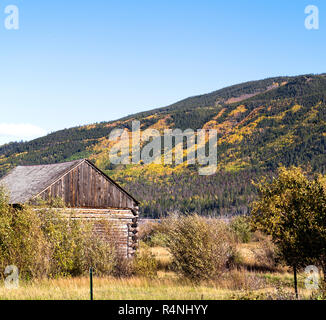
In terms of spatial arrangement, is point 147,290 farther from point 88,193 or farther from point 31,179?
point 31,179

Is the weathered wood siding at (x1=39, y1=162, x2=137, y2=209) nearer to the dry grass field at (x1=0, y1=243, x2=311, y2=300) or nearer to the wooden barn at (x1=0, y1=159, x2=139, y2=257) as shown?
the wooden barn at (x1=0, y1=159, x2=139, y2=257)

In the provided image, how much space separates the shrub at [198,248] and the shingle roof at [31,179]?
8.46 meters

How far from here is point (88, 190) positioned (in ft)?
87.2

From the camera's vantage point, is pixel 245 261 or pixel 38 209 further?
pixel 245 261

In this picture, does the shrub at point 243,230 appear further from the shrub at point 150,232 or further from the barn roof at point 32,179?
the barn roof at point 32,179

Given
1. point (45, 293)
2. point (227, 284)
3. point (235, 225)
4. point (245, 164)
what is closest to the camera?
point (45, 293)

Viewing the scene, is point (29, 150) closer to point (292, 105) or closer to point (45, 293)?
point (292, 105)

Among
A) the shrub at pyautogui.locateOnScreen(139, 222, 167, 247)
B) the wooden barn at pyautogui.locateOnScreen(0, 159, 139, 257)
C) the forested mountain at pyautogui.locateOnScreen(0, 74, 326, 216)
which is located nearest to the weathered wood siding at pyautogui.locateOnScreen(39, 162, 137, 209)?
the wooden barn at pyautogui.locateOnScreen(0, 159, 139, 257)

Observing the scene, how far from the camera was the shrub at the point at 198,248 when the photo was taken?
18.7 m

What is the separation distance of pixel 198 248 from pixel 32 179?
12.6 metres

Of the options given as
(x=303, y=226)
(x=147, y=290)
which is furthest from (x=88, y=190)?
(x=303, y=226)
